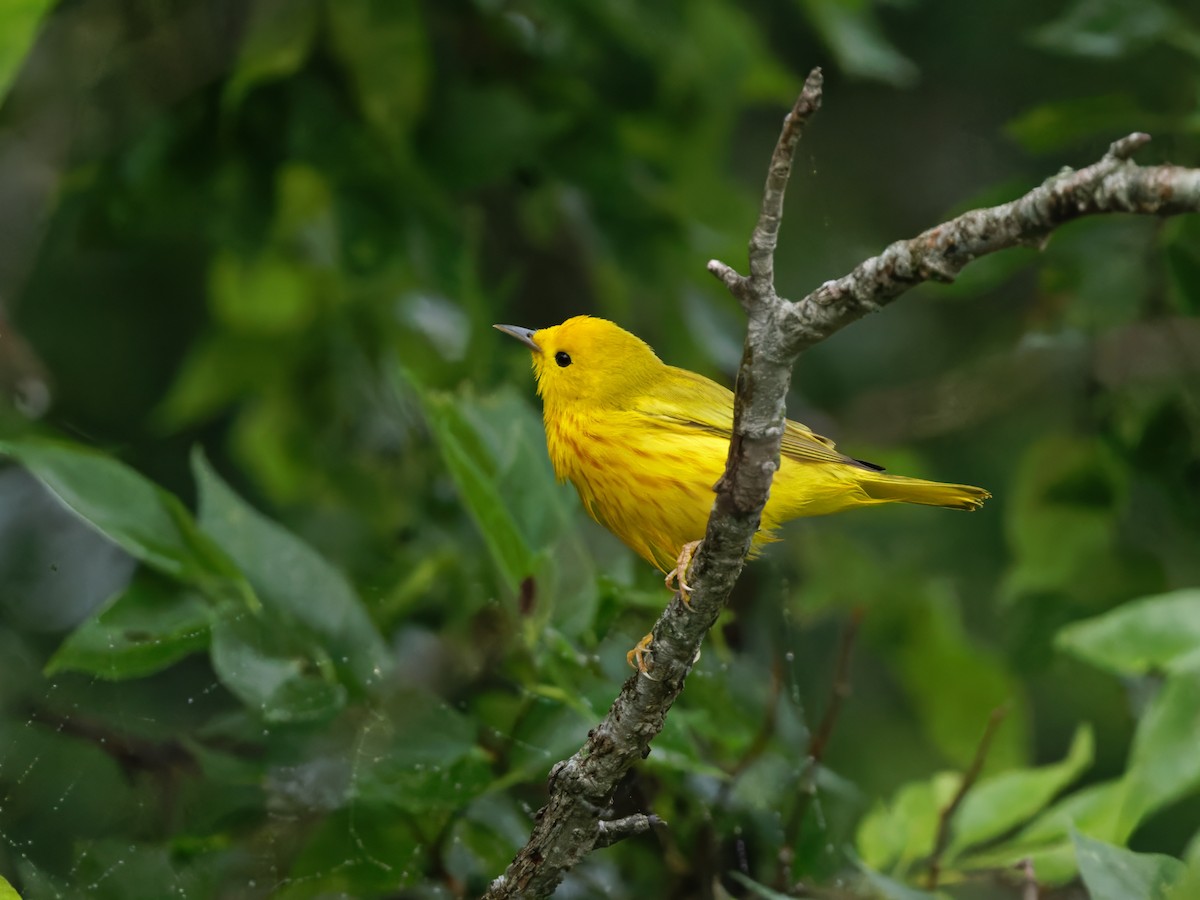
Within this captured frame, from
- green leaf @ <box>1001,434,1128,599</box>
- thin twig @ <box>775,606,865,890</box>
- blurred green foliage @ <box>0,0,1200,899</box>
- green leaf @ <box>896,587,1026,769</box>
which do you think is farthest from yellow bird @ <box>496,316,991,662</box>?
green leaf @ <box>896,587,1026,769</box>

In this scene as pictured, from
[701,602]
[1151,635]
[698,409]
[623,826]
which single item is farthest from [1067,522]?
[701,602]

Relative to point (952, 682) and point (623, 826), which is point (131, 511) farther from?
point (952, 682)

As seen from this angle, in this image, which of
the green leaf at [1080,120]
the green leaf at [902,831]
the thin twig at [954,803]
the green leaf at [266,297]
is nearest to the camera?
the thin twig at [954,803]

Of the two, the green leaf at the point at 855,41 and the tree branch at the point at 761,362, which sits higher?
the green leaf at the point at 855,41

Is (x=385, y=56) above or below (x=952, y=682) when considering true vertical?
above

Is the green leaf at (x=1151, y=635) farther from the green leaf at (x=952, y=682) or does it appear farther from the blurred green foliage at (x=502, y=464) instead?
the green leaf at (x=952, y=682)

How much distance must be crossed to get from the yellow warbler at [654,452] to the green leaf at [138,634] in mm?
529

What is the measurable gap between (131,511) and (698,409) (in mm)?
773

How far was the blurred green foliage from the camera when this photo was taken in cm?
170

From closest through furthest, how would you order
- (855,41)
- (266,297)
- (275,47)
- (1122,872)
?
(1122,872) → (275,47) → (855,41) → (266,297)

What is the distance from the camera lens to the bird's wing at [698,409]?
5.65ft

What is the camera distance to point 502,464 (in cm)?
188

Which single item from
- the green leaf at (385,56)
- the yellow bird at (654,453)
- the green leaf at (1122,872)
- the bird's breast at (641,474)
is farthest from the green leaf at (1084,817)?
the green leaf at (385,56)

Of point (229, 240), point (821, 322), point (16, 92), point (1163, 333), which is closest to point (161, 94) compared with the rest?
point (16, 92)
